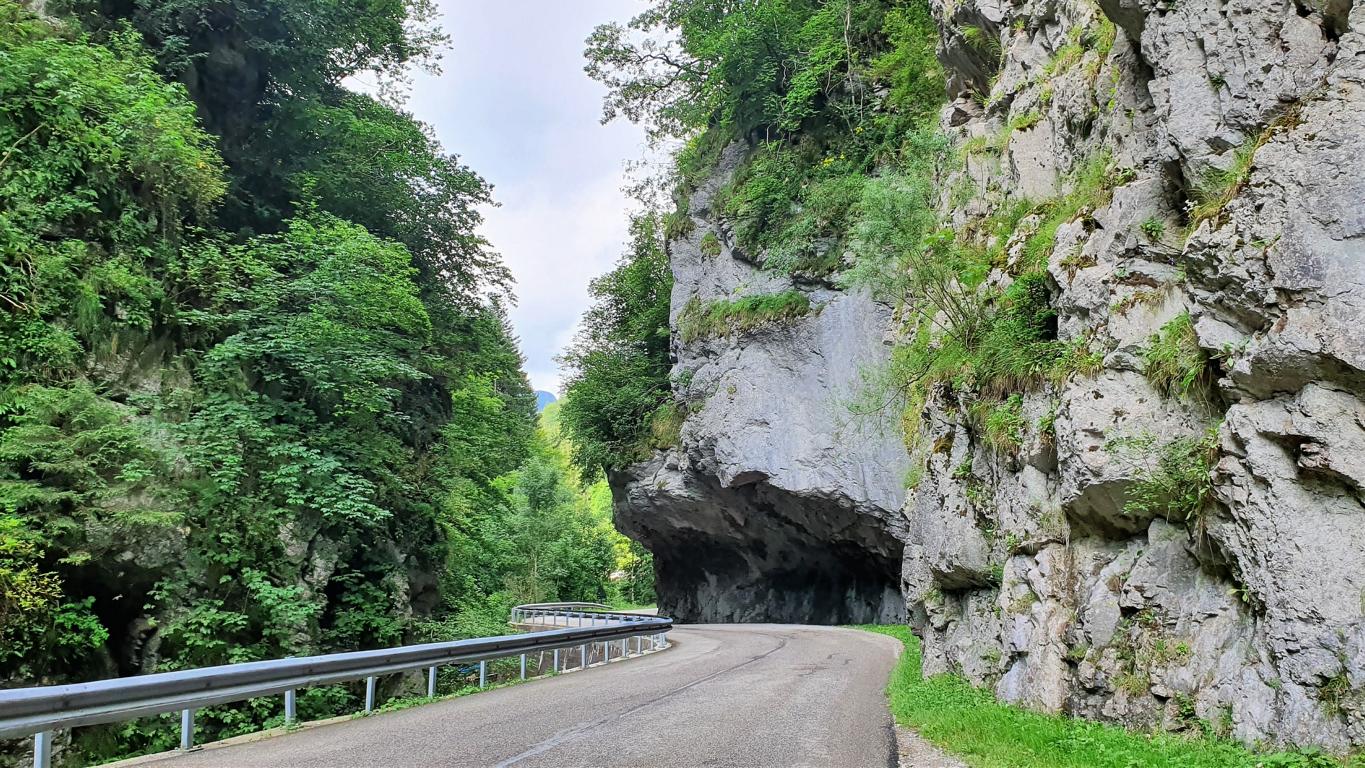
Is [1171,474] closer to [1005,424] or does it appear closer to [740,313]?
[1005,424]

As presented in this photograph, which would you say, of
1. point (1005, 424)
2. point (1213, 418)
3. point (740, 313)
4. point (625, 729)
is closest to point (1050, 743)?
point (1213, 418)

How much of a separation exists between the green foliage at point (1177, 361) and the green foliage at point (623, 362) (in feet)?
81.9

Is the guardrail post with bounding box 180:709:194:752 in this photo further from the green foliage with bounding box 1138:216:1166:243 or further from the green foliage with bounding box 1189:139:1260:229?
the green foliage with bounding box 1138:216:1166:243

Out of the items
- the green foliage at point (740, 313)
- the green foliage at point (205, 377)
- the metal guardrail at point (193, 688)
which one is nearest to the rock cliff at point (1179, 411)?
the metal guardrail at point (193, 688)

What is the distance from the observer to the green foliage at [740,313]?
87.7 ft

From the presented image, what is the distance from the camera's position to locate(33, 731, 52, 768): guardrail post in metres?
4.73

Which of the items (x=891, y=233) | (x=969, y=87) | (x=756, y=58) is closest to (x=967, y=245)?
(x=891, y=233)

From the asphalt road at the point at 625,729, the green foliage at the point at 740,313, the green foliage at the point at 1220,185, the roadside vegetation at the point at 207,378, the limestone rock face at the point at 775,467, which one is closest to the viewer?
the asphalt road at the point at 625,729

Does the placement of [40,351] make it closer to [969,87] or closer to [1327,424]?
[1327,424]

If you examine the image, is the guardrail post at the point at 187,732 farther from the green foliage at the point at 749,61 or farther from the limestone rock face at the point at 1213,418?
the green foliage at the point at 749,61

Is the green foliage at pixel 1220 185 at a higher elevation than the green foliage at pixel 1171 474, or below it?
higher

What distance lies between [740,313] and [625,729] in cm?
2209

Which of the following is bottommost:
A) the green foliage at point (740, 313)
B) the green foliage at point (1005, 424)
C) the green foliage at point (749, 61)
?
→ the green foliage at point (1005, 424)

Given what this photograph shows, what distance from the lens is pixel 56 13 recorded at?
45.5 ft
